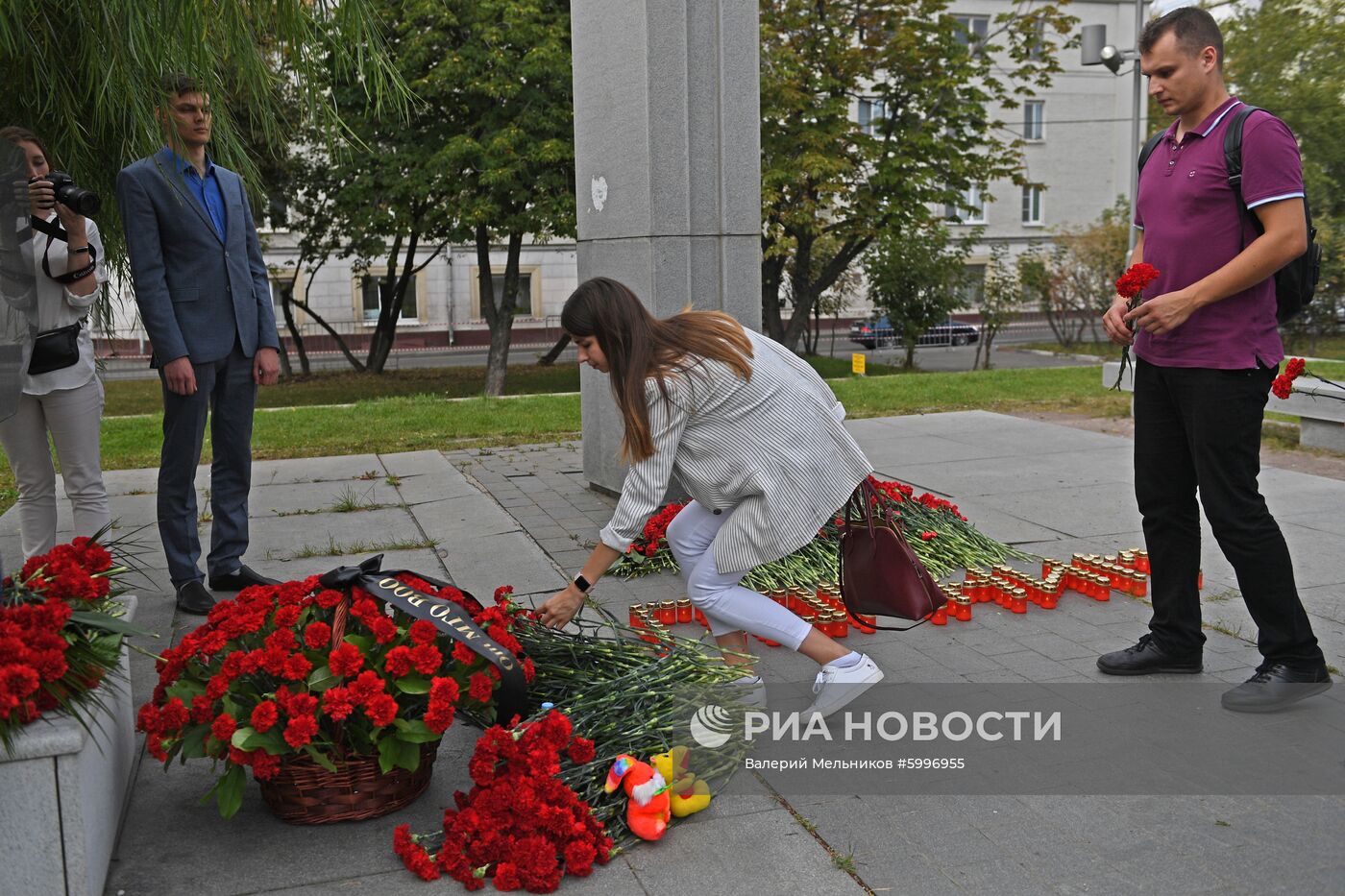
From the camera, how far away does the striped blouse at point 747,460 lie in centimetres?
382

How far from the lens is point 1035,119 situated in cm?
5372

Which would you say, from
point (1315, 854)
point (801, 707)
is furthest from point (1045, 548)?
point (1315, 854)

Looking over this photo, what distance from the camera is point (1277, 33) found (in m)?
28.7

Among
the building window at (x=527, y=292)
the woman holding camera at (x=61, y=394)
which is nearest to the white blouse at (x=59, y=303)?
the woman holding camera at (x=61, y=394)

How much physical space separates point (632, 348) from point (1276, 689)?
2.44m

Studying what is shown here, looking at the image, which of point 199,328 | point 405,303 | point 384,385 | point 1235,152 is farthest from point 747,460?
point 405,303

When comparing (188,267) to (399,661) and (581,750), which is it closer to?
(399,661)

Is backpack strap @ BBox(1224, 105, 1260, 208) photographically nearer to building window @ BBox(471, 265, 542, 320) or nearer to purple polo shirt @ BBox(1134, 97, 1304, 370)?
purple polo shirt @ BBox(1134, 97, 1304, 370)

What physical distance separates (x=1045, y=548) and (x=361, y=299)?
138 ft

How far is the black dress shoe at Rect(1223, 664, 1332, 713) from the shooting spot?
13.6 feet

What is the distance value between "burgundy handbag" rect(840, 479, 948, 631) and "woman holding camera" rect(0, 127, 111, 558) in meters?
2.84

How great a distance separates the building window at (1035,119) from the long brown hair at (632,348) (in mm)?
53014

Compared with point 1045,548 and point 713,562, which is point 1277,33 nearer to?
point 1045,548

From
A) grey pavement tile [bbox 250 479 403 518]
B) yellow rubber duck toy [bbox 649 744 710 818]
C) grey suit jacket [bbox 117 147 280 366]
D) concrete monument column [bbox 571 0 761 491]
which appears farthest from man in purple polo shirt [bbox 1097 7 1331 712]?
grey pavement tile [bbox 250 479 403 518]
